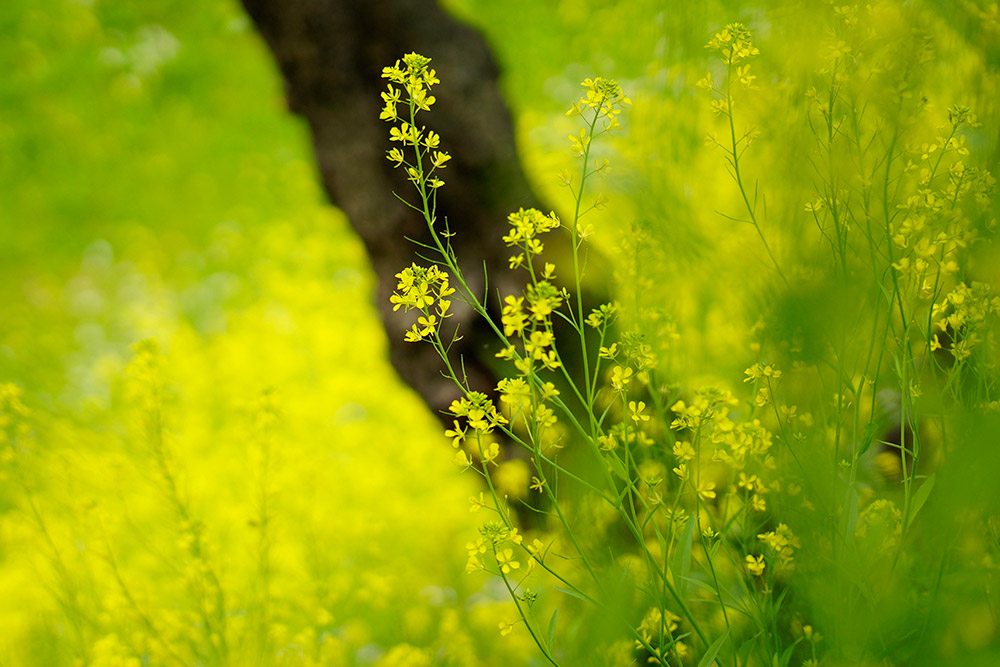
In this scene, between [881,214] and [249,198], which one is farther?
[249,198]

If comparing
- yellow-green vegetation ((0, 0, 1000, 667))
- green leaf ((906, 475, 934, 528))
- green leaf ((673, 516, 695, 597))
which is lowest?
green leaf ((906, 475, 934, 528))

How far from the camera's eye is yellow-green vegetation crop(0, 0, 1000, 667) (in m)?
0.52

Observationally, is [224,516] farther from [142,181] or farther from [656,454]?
[656,454]

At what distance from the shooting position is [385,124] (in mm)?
1643

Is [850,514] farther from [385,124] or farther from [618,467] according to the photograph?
[385,124]

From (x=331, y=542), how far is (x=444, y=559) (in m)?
0.66

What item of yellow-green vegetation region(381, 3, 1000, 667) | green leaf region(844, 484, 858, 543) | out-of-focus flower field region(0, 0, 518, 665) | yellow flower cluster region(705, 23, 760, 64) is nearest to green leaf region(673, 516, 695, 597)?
yellow-green vegetation region(381, 3, 1000, 667)

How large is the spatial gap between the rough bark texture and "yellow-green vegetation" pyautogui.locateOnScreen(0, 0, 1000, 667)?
0.07 metres

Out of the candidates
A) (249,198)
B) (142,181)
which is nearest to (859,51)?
(249,198)

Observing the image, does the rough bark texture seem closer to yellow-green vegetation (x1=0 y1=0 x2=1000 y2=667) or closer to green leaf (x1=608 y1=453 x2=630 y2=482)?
yellow-green vegetation (x1=0 y1=0 x2=1000 y2=667)

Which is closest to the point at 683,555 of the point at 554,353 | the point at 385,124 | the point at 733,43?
the point at 554,353

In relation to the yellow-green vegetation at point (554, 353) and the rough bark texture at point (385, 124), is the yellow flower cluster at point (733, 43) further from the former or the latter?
the rough bark texture at point (385, 124)

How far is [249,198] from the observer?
335 cm

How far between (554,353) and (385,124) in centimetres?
123
